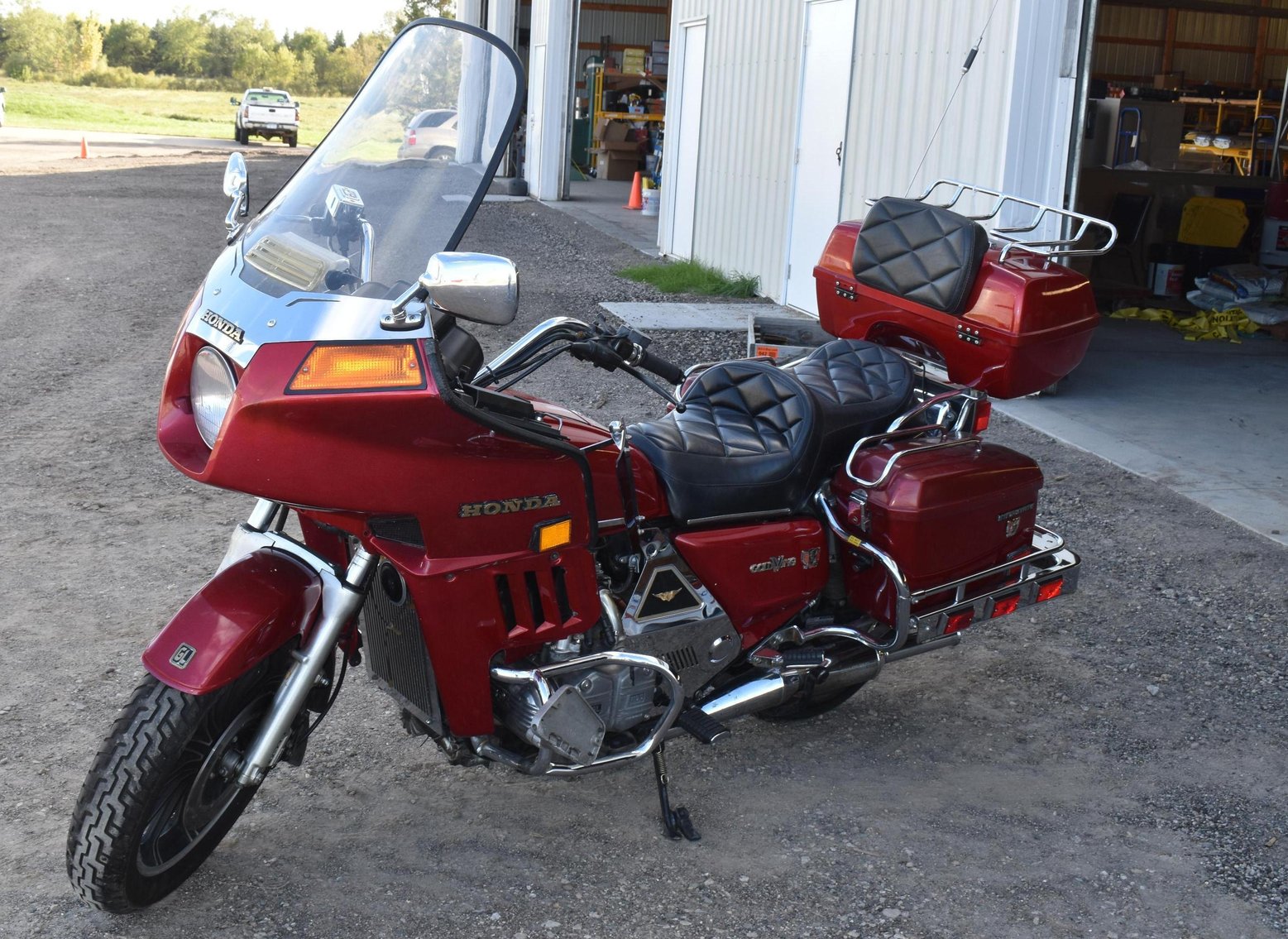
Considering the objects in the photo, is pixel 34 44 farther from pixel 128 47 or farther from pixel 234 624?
pixel 234 624

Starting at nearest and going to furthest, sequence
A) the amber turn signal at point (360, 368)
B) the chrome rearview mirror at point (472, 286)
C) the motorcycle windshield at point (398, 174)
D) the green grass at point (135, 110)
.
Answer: the chrome rearview mirror at point (472, 286)
the amber turn signal at point (360, 368)
the motorcycle windshield at point (398, 174)
the green grass at point (135, 110)

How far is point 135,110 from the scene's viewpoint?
4884 cm

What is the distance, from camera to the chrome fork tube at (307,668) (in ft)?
8.82

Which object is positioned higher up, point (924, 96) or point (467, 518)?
point (924, 96)

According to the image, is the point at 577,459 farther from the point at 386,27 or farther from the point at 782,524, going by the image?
the point at 386,27

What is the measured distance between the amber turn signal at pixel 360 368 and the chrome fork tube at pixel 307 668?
426 millimetres

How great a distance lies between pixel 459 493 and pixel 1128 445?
17.5ft

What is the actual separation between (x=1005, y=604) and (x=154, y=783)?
2.30 m

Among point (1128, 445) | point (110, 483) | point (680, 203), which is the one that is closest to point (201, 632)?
point (110, 483)

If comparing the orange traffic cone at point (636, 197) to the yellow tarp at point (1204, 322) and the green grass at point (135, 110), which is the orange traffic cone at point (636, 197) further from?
the green grass at point (135, 110)

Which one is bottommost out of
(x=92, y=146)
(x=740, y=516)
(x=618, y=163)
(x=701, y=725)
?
(x=701, y=725)

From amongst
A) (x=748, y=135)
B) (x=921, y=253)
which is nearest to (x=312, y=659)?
(x=921, y=253)

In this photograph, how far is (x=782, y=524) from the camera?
3279 mm

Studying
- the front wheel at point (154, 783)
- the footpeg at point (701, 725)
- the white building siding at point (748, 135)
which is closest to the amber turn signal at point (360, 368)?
the front wheel at point (154, 783)
